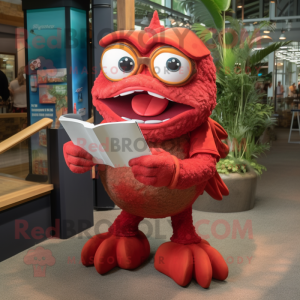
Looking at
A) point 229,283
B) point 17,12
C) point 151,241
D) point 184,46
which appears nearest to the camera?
point 184,46

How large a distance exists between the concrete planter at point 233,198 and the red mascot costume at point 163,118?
4.59 ft

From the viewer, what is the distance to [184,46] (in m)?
1.76

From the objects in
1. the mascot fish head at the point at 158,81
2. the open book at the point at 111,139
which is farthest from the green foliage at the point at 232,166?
the open book at the point at 111,139

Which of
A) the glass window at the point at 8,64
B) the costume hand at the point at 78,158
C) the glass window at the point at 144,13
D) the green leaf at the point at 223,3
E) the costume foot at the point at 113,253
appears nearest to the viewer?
the costume hand at the point at 78,158

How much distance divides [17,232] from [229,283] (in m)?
1.39

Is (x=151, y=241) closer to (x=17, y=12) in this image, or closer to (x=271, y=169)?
(x=271, y=169)

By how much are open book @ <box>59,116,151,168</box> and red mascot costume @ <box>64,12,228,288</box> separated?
0.05 m

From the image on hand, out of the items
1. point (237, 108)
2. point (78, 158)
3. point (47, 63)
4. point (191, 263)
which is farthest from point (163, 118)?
point (237, 108)

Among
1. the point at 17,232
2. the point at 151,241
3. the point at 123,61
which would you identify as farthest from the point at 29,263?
the point at 123,61

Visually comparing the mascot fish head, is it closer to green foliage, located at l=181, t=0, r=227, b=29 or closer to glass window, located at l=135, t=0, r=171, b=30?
green foliage, located at l=181, t=0, r=227, b=29

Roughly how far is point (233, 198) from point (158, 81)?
2.03 meters

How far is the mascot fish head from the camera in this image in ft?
5.82

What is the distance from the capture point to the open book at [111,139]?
1557 millimetres

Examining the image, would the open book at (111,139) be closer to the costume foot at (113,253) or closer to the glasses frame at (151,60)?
the glasses frame at (151,60)
